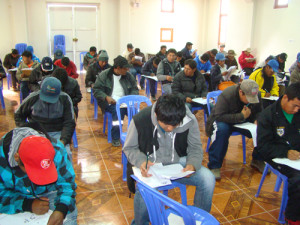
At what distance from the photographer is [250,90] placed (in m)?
2.96

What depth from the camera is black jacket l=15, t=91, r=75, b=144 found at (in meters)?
2.73

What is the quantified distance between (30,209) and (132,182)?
0.84 m

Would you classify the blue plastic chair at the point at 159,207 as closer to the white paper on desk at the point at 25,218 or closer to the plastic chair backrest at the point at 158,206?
the plastic chair backrest at the point at 158,206

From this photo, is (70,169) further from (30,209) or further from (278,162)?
(278,162)

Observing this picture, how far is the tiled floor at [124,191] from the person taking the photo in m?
2.53

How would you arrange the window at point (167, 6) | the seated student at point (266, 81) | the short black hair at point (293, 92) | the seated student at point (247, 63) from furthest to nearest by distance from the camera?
1. the window at point (167, 6)
2. the seated student at point (247, 63)
3. the seated student at point (266, 81)
4. the short black hair at point (293, 92)

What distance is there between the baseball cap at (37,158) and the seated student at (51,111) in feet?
4.08

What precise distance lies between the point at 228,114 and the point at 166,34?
372 inches

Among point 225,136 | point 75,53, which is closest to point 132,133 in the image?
point 225,136

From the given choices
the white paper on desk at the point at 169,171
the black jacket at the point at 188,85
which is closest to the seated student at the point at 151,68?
the black jacket at the point at 188,85

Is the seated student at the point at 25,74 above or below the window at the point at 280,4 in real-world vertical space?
below

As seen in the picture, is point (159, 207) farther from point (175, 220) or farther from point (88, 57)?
point (88, 57)

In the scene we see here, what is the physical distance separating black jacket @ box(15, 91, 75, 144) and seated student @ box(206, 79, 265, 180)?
1.59 m

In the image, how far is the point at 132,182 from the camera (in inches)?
87.4
